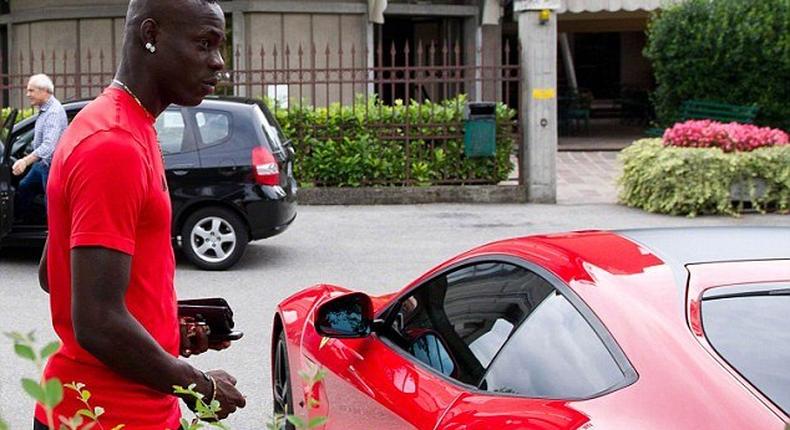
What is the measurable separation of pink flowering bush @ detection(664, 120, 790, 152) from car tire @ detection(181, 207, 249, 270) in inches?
263

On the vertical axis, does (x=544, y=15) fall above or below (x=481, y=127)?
above

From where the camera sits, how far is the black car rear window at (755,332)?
3.11m

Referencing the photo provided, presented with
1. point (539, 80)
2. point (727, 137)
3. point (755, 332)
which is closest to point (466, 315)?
point (755, 332)

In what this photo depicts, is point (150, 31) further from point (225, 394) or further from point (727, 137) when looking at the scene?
point (727, 137)

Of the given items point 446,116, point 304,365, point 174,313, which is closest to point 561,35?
point 446,116

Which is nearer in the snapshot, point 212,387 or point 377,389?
point 212,387

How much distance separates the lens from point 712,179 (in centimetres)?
1520

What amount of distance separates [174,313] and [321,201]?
13.2 m

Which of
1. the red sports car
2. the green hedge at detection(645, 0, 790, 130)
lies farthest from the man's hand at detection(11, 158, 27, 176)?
the green hedge at detection(645, 0, 790, 130)

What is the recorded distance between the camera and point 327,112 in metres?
16.2

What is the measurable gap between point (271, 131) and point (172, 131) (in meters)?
0.91

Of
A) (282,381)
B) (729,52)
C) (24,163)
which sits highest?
(729,52)

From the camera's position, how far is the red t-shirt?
2740 mm

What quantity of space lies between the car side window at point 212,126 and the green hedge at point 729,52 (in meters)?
12.0
